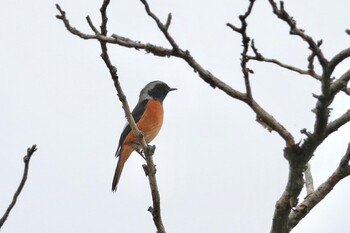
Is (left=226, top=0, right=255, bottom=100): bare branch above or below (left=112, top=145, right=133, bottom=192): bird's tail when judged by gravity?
below

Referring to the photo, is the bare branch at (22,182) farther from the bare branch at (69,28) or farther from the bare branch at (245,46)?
the bare branch at (245,46)

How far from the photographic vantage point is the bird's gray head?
12883mm

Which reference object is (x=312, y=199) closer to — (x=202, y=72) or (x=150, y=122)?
(x=202, y=72)

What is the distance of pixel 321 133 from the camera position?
13.4 feet

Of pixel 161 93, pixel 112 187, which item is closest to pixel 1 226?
pixel 112 187

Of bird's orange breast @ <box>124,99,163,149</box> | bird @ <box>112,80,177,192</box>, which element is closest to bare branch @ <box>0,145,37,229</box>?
bird @ <box>112,80,177,192</box>

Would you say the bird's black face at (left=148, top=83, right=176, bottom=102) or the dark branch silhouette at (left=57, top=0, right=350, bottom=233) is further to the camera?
the bird's black face at (left=148, top=83, right=176, bottom=102)

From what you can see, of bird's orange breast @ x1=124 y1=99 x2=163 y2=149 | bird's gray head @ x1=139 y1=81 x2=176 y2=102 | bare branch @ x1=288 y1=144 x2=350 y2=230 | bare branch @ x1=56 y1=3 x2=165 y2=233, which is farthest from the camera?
bird's gray head @ x1=139 y1=81 x2=176 y2=102

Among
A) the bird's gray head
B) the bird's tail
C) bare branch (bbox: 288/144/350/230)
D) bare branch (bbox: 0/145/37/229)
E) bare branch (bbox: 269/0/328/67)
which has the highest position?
the bird's gray head

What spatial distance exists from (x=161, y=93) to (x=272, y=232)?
8.66m

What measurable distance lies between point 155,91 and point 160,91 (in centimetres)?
15

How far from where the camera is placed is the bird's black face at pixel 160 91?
12938 millimetres

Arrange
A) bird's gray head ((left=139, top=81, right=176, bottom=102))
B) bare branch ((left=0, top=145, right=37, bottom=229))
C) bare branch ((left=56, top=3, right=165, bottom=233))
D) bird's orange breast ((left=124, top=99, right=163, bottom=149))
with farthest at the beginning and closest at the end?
1. bird's gray head ((left=139, top=81, right=176, bottom=102))
2. bird's orange breast ((left=124, top=99, right=163, bottom=149))
3. bare branch ((left=56, top=3, right=165, bottom=233))
4. bare branch ((left=0, top=145, right=37, bottom=229))

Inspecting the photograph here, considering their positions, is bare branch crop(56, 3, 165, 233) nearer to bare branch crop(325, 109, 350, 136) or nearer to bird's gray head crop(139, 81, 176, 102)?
bare branch crop(325, 109, 350, 136)
